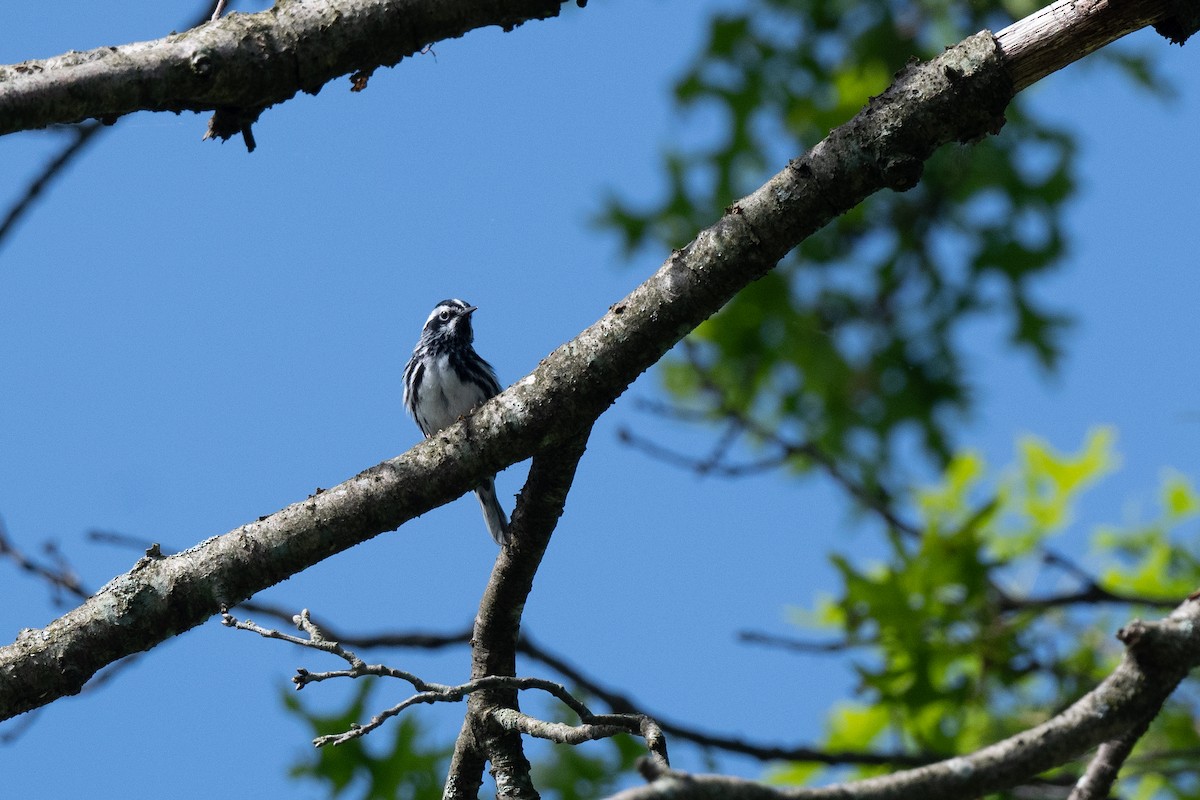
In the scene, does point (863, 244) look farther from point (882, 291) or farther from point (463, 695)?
point (463, 695)

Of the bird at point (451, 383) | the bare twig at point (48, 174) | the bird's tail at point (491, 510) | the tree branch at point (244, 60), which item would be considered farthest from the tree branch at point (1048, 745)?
the bird's tail at point (491, 510)

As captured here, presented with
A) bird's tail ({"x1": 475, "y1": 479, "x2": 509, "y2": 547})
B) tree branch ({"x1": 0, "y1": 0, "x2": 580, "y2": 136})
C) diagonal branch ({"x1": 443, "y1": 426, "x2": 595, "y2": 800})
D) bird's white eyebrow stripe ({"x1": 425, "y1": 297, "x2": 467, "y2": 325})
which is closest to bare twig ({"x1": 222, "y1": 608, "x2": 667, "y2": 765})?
diagonal branch ({"x1": 443, "y1": 426, "x2": 595, "y2": 800})

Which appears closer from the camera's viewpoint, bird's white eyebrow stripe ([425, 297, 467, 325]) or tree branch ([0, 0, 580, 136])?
tree branch ([0, 0, 580, 136])

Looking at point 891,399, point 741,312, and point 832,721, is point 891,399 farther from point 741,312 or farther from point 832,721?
point 832,721

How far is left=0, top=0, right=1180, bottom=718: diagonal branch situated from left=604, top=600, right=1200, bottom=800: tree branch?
4.17ft

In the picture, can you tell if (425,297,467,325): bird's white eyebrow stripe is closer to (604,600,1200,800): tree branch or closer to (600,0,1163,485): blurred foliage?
(600,0,1163,485): blurred foliage

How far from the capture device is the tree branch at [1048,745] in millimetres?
1979

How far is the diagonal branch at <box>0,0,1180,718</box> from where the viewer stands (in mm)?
3219

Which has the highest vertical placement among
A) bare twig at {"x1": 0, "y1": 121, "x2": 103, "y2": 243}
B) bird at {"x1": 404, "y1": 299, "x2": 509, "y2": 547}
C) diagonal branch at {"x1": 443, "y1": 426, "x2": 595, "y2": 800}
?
bird at {"x1": 404, "y1": 299, "x2": 509, "y2": 547}

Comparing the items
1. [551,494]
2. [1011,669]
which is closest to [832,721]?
[1011,669]

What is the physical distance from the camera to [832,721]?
25.4 ft

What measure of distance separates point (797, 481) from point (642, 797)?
7787 millimetres

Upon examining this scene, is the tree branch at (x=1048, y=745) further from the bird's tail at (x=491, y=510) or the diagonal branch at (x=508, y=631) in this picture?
the bird's tail at (x=491, y=510)

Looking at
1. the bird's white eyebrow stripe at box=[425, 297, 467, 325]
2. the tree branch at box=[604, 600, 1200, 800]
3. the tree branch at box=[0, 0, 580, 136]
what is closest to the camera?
the tree branch at box=[604, 600, 1200, 800]
